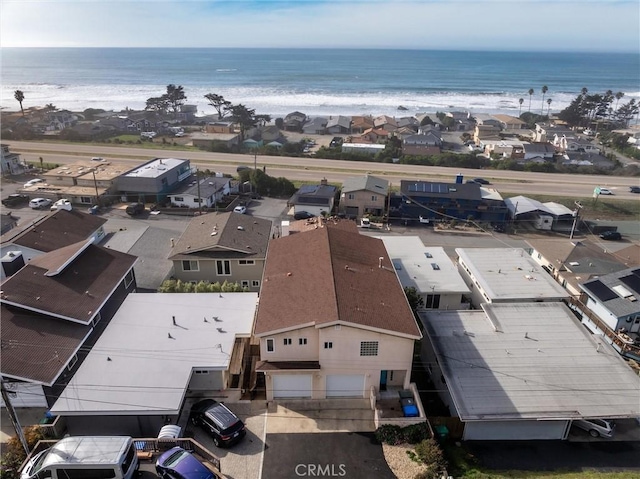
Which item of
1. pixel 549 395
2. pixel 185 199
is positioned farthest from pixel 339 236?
pixel 185 199

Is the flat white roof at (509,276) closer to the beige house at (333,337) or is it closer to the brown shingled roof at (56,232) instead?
the beige house at (333,337)

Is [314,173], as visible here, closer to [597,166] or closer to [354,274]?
[354,274]

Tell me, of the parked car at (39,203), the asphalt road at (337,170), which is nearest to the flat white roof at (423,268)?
the asphalt road at (337,170)

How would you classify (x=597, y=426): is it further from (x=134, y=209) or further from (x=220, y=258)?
(x=134, y=209)

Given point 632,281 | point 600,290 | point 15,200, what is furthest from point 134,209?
point 632,281

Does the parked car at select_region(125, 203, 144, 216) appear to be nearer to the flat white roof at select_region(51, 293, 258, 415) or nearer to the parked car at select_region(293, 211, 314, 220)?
the parked car at select_region(293, 211, 314, 220)
